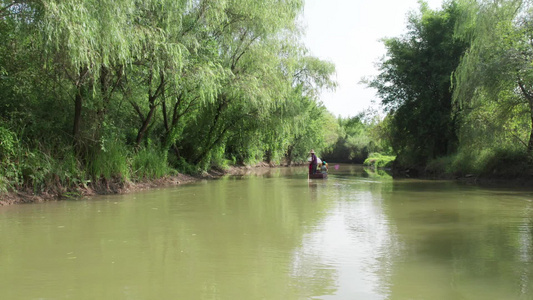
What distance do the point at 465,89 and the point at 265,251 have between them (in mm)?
13805

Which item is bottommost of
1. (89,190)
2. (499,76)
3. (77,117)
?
(89,190)

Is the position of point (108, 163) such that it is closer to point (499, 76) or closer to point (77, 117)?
point (77, 117)

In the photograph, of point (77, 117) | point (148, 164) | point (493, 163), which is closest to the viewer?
point (77, 117)

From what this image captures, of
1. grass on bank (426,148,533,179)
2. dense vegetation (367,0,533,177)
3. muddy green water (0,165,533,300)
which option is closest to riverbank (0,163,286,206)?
muddy green water (0,165,533,300)

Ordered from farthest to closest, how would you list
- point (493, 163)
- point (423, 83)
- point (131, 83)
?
1. point (423, 83)
2. point (493, 163)
3. point (131, 83)

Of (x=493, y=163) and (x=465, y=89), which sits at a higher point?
(x=465, y=89)

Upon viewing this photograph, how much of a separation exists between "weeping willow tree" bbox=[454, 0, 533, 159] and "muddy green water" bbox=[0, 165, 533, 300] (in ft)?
21.1

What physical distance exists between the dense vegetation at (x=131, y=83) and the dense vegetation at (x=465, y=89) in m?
7.82

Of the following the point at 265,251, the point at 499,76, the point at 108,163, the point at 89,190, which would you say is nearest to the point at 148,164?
the point at 108,163

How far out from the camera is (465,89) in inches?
658

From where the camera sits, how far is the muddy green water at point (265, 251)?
14.2 ft

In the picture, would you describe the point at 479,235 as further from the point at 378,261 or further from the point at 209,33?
the point at 209,33

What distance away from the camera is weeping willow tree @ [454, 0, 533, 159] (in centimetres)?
1495

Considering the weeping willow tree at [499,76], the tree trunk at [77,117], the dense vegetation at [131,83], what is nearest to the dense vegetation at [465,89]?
the weeping willow tree at [499,76]
